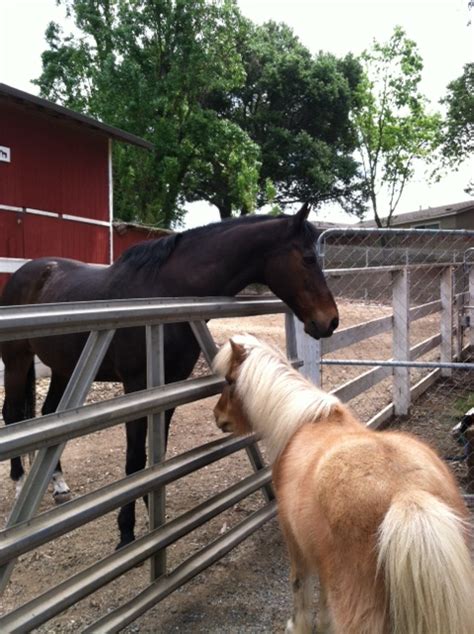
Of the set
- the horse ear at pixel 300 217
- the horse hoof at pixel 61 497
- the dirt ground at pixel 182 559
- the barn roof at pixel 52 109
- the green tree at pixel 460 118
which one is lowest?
the dirt ground at pixel 182 559

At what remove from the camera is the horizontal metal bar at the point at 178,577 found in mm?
2174

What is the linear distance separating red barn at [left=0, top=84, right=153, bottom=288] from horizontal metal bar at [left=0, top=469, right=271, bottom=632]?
7418mm

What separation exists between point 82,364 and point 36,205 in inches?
351

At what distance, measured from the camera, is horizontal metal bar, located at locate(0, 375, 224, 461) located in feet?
5.53

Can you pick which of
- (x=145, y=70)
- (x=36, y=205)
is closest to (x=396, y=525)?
(x=36, y=205)

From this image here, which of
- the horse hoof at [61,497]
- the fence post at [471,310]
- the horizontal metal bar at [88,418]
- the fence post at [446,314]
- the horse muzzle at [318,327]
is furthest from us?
the fence post at [471,310]

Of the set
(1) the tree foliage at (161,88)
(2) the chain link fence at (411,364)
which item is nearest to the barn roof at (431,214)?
(1) the tree foliage at (161,88)

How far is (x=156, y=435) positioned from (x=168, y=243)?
1595 mm

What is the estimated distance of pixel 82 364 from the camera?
79.4 inches

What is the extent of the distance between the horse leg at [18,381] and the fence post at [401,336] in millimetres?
3886

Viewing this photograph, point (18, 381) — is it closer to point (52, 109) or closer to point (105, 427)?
point (105, 427)

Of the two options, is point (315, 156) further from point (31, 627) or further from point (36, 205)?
point (31, 627)

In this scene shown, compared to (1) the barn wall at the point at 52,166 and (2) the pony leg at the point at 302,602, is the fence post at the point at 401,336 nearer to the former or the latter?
(2) the pony leg at the point at 302,602

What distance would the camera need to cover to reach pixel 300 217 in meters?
3.56
